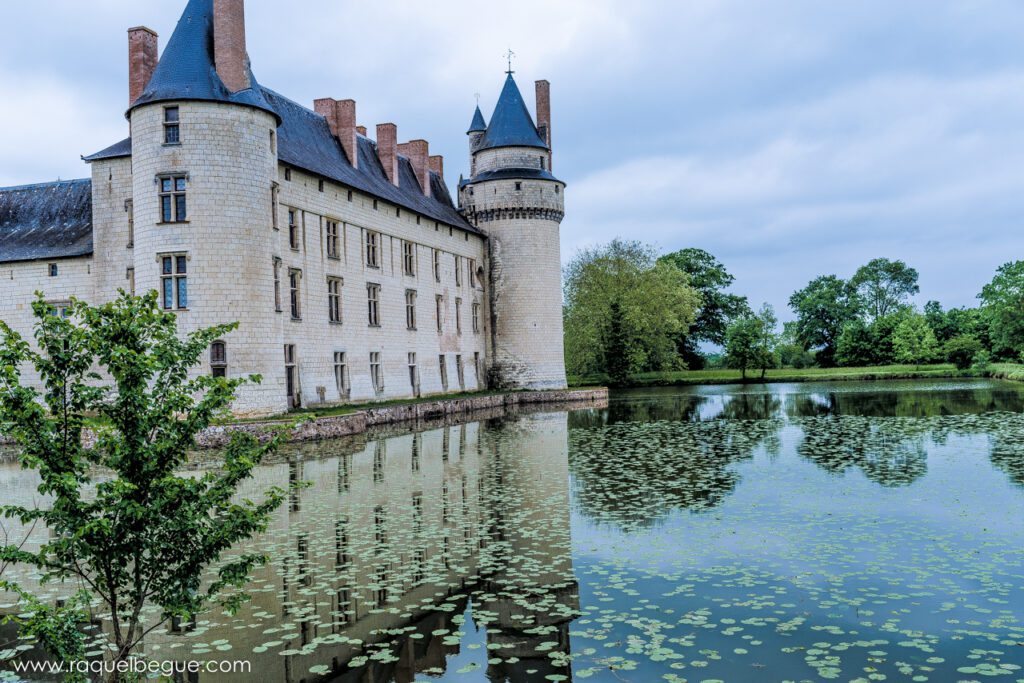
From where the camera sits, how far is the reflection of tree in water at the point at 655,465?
37.9 feet

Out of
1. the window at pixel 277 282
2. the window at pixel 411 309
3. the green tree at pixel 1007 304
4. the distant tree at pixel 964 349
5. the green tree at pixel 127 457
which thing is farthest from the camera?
the distant tree at pixel 964 349

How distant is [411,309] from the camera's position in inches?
1481

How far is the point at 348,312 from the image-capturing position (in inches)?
1264

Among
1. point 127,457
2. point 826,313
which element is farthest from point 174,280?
point 826,313

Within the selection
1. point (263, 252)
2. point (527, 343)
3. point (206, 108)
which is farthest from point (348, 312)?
point (527, 343)

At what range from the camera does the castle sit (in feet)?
79.2

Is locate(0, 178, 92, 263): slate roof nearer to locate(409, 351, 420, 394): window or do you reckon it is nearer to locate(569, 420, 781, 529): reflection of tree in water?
locate(409, 351, 420, 394): window

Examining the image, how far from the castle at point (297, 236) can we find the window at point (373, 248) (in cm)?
6

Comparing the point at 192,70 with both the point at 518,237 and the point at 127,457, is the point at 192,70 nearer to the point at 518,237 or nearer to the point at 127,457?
the point at 127,457

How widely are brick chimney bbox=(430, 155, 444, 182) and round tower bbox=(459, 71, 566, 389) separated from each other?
1717 millimetres

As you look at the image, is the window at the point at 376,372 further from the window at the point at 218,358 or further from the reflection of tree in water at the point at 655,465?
the reflection of tree in water at the point at 655,465

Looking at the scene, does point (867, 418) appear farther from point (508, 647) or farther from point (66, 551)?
point (66, 551)

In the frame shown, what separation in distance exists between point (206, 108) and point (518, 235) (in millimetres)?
22356

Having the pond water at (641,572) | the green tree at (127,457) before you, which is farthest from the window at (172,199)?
the green tree at (127,457)
